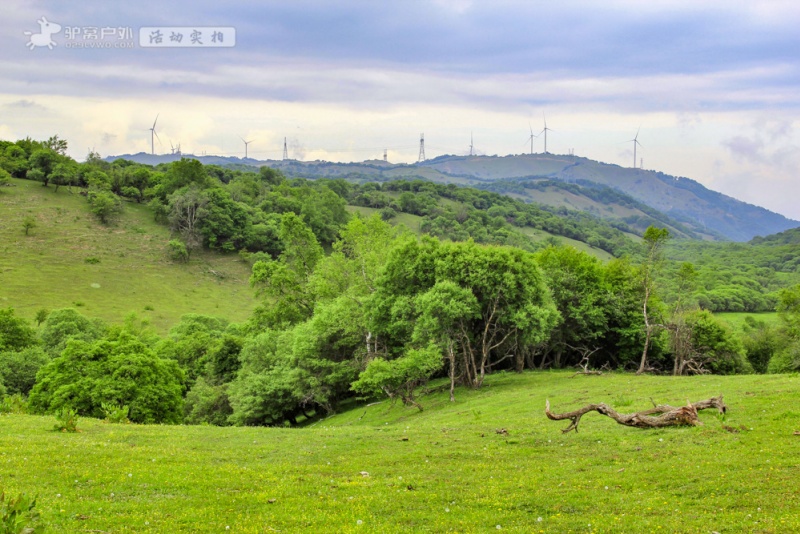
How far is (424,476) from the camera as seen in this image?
1759cm

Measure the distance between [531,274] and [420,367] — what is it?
581 inches

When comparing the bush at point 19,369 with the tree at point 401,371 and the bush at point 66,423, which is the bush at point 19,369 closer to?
the tree at point 401,371

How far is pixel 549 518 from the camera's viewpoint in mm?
13445

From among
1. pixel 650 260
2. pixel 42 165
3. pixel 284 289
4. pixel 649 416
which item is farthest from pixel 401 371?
pixel 42 165

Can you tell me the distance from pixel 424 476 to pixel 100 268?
132 m

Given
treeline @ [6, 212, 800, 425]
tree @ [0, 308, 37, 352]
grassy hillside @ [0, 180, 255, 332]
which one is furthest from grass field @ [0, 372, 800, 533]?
grassy hillside @ [0, 180, 255, 332]

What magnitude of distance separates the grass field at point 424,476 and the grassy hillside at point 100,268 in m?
91.4

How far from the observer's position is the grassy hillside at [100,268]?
111250 mm

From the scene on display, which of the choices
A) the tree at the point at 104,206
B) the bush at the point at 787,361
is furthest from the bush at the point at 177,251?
the bush at the point at 787,361

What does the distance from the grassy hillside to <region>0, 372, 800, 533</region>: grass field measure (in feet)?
300

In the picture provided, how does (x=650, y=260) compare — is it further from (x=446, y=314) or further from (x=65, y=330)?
(x=65, y=330)

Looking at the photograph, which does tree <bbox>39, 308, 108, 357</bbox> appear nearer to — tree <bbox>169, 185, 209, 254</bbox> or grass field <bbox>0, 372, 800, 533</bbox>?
grass field <bbox>0, 372, 800, 533</bbox>

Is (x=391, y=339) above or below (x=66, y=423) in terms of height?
below

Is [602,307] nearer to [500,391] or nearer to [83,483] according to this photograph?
[500,391]
